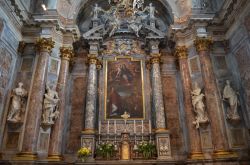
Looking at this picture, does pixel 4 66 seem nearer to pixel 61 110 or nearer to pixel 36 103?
pixel 36 103

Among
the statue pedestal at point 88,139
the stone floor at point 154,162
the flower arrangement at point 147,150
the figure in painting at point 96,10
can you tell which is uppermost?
the figure in painting at point 96,10

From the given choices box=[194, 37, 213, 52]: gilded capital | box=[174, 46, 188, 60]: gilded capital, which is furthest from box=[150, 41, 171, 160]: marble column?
box=[194, 37, 213, 52]: gilded capital

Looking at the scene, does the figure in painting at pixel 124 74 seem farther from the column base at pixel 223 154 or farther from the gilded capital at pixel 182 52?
the column base at pixel 223 154

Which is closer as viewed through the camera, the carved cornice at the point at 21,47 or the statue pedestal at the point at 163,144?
the statue pedestal at the point at 163,144

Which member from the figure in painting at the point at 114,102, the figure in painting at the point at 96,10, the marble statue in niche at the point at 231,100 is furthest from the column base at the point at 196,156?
the figure in painting at the point at 96,10

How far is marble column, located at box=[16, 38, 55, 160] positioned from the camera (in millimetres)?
9469

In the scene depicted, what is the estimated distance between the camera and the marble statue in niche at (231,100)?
10.1 meters

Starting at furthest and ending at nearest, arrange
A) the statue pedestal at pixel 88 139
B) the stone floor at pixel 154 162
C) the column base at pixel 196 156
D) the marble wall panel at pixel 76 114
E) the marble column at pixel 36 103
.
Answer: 1. the marble wall panel at pixel 76 114
2. the statue pedestal at pixel 88 139
3. the column base at pixel 196 156
4. the marble column at pixel 36 103
5. the stone floor at pixel 154 162

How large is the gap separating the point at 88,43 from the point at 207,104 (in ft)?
22.3

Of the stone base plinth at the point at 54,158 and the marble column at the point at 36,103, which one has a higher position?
the marble column at the point at 36,103

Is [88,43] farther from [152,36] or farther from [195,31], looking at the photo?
[195,31]

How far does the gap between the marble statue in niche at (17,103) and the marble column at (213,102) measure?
308 inches

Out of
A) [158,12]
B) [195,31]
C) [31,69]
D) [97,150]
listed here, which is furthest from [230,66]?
[31,69]

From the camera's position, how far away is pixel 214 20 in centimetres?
1190
